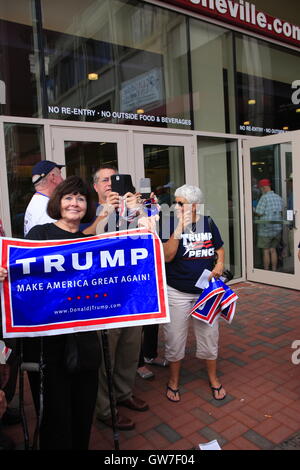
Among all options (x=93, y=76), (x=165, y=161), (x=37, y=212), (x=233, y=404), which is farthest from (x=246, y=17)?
(x=233, y=404)

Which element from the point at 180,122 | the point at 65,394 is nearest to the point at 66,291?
the point at 65,394

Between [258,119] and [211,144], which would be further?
[258,119]

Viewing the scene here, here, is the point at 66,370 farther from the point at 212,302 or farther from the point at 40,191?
the point at 40,191

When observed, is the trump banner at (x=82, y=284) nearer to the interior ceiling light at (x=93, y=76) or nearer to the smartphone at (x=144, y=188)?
the smartphone at (x=144, y=188)

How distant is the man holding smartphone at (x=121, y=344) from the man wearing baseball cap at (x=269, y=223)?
4.27 metres

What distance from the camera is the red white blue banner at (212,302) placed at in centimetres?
305

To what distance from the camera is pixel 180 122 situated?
Answer: 19.5 ft

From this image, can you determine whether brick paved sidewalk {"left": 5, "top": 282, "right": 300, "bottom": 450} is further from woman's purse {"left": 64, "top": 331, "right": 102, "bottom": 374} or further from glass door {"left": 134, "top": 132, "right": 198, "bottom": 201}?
glass door {"left": 134, "top": 132, "right": 198, "bottom": 201}

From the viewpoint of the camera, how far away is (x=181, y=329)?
3121 mm

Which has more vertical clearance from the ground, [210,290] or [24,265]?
[24,265]

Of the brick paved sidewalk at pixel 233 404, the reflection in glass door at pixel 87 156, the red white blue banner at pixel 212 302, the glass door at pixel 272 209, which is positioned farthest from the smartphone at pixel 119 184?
the glass door at pixel 272 209

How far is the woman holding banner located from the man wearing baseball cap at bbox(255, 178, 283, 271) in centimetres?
489
